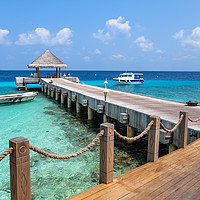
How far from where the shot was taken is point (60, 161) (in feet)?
28.6

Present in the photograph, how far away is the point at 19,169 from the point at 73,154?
3.54ft

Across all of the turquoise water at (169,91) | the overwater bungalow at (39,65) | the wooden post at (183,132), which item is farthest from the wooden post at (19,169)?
the overwater bungalow at (39,65)

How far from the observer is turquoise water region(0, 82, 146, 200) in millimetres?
6733

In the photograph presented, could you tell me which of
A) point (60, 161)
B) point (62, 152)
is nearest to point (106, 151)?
point (60, 161)

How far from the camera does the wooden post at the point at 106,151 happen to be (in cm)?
402

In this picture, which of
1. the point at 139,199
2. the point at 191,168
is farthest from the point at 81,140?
the point at 139,199

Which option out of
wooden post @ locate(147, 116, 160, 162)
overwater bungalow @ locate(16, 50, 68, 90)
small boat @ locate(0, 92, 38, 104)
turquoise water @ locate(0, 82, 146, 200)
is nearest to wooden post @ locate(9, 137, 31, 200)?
wooden post @ locate(147, 116, 160, 162)

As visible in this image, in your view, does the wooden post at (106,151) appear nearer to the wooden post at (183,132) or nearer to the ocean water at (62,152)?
the ocean water at (62,152)

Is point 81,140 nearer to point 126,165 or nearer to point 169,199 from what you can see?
point 126,165

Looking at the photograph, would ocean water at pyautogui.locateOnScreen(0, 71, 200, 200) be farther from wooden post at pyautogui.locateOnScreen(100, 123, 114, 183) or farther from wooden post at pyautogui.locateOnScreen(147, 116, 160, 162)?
wooden post at pyautogui.locateOnScreen(100, 123, 114, 183)

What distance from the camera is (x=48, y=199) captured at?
6.10m

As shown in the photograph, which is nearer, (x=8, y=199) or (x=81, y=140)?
(x=8, y=199)

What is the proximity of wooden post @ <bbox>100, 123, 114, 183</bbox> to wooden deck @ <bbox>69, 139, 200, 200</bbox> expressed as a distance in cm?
18

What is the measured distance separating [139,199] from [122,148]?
6257mm
